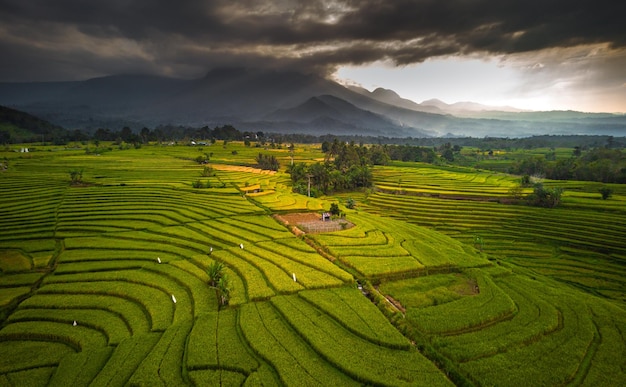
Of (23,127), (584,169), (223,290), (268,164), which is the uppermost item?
(23,127)

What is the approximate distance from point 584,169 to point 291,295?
319ft

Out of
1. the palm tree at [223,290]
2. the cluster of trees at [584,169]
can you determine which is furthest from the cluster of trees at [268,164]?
the cluster of trees at [584,169]

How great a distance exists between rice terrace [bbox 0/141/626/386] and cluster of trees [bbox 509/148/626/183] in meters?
37.6

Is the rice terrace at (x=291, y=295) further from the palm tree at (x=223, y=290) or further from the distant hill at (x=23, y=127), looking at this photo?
the distant hill at (x=23, y=127)

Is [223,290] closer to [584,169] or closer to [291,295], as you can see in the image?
[291,295]

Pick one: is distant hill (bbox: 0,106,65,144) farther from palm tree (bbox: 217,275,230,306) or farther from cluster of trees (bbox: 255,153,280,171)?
palm tree (bbox: 217,275,230,306)

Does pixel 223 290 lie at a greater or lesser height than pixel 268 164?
lesser

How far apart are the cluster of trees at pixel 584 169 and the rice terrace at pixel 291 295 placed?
37650mm

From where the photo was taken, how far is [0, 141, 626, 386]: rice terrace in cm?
1680

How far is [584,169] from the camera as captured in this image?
84.8m

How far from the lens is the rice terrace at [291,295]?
55.1 ft

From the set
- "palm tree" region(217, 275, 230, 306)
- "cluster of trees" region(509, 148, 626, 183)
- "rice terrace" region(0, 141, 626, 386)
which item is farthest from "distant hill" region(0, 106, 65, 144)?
"cluster of trees" region(509, 148, 626, 183)

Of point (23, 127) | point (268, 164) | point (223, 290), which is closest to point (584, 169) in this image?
point (268, 164)

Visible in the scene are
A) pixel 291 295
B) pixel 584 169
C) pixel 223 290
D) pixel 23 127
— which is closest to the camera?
pixel 223 290
